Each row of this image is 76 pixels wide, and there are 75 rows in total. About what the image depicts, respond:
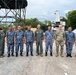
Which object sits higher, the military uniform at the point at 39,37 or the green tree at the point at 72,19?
the military uniform at the point at 39,37

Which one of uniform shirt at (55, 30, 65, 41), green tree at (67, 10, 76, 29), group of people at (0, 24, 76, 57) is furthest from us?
green tree at (67, 10, 76, 29)

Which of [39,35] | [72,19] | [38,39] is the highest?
[39,35]

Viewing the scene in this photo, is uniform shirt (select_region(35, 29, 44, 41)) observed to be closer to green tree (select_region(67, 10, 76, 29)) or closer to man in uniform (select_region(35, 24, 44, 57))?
man in uniform (select_region(35, 24, 44, 57))

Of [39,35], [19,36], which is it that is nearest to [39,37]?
[39,35]

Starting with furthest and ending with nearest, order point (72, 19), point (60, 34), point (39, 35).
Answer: point (72, 19) → point (39, 35) → point (60, 34)

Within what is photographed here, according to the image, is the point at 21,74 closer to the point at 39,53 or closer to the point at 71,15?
the point at 39,53

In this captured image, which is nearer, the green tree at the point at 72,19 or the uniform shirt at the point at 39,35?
the uniform shirt at the point at 39,35

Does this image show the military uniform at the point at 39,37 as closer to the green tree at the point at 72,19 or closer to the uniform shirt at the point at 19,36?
the uniform shirt at the point at 19,36

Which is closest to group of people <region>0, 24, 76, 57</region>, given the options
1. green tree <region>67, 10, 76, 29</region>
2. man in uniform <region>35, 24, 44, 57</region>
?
man in uniform <region>35, 24, 44, 57</region>

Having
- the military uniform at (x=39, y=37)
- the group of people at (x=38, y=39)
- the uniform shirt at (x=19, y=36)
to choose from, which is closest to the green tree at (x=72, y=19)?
the group of people at (x=38, y=39)

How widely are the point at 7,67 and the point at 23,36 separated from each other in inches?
214

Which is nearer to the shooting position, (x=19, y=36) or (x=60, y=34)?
(x=60, y=34)

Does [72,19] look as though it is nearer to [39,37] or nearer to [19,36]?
[39,37]

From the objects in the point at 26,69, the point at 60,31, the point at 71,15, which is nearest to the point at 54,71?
the point at 26,69
